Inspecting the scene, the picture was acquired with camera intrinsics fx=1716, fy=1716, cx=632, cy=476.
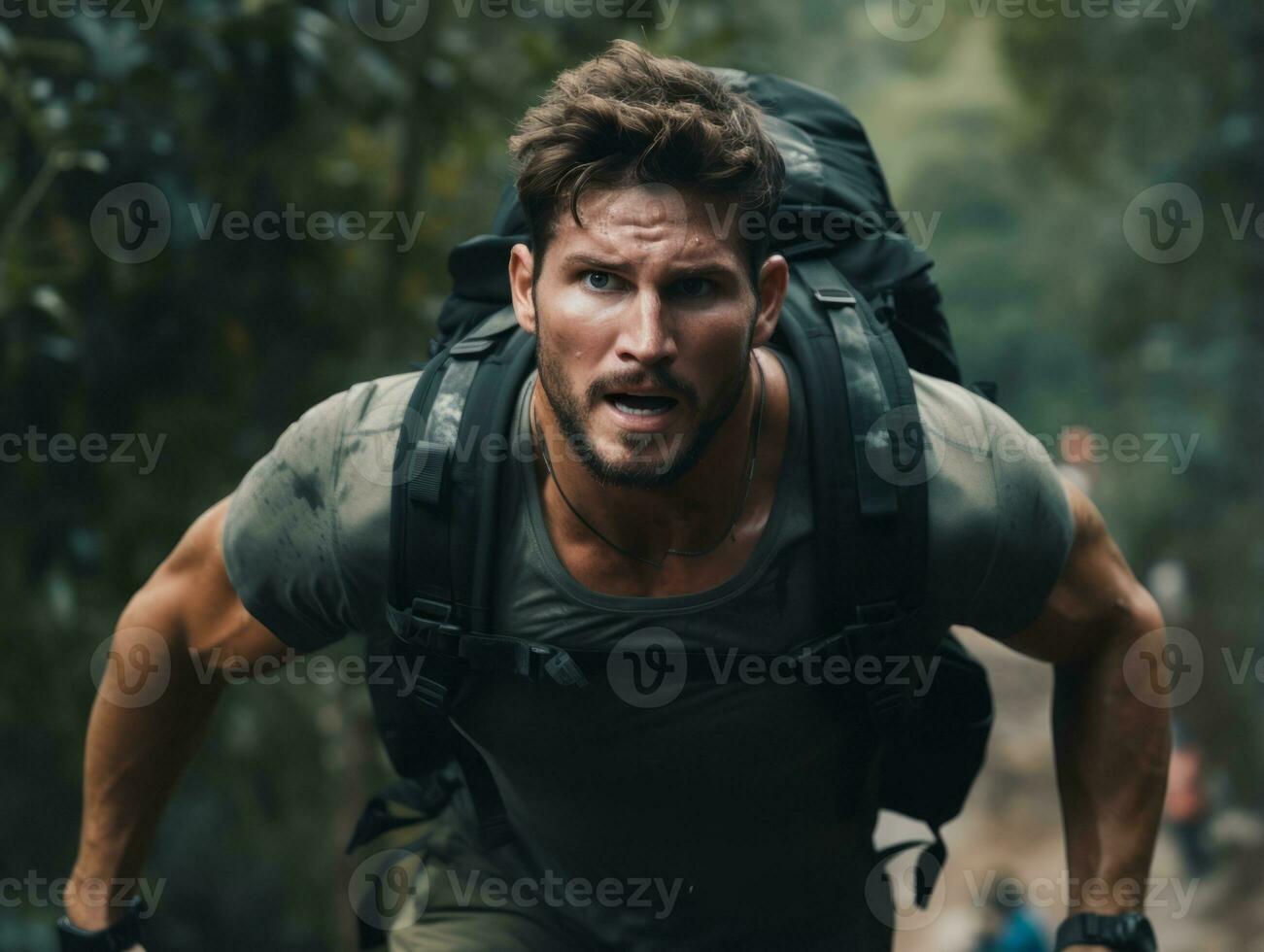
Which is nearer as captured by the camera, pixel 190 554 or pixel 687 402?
pixel 687 402

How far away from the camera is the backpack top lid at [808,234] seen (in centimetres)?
254

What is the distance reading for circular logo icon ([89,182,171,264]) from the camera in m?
3.81

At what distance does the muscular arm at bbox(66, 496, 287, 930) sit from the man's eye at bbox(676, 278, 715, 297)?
0.78 metres

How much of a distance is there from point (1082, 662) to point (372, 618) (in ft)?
3.49

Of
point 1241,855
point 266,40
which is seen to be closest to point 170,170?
point 266,40

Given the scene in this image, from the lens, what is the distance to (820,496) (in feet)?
7.38

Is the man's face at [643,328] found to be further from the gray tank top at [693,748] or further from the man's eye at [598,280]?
the gray tank top at [693,748]

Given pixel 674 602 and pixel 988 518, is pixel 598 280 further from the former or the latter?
pixel 988 518

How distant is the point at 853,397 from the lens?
2.30m

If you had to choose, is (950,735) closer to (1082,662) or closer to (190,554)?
(1082,662)

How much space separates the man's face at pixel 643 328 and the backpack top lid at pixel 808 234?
30 cm

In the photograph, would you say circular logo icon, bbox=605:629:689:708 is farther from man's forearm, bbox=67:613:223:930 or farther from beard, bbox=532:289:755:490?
man's forearm, bbox=67:613:223:930

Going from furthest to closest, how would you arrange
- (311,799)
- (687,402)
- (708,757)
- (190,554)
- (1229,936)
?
(1229,936) → (311,799) → (190,554) → (708,757) → (687,402)

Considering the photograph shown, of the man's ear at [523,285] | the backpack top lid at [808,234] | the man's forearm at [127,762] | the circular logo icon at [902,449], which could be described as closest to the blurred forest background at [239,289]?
the man's forearm at [127,762]
